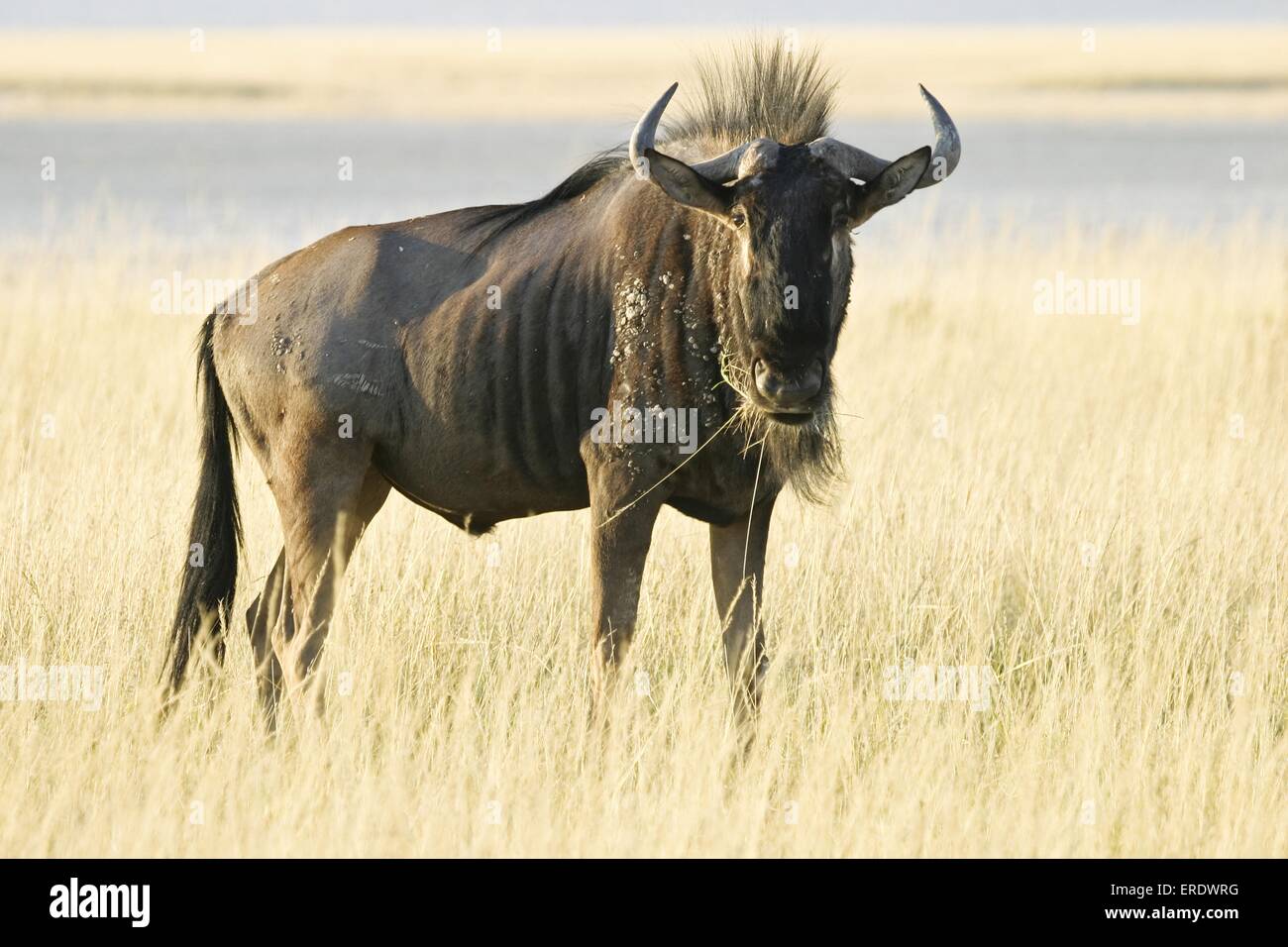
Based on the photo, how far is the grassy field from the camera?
5.19 metres

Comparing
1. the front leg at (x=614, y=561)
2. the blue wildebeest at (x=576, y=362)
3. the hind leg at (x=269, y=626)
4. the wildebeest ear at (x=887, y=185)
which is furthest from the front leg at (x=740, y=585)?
the hind leg at (x=269, y=626)

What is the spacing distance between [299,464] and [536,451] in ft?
2.88

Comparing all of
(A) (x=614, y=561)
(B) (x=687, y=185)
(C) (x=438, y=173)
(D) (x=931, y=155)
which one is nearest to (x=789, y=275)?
(B) (x=687, y=185)

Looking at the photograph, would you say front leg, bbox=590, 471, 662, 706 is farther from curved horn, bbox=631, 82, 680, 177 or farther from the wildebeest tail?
the wildebeest tail

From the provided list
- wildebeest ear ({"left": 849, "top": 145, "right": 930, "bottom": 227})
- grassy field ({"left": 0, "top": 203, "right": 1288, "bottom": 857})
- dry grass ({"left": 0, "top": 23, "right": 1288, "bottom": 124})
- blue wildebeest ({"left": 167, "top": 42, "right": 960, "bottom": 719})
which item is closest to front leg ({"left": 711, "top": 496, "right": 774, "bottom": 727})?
blue wildebeest ({"left": 167, "top": 42, "right": 960, "bottom": 719})

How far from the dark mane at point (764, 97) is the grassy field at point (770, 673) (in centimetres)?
140

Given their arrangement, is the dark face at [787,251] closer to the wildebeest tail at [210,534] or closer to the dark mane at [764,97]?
the dark mane at [764,97]

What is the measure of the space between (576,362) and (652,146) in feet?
2.78

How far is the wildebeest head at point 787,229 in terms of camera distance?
5367 mm

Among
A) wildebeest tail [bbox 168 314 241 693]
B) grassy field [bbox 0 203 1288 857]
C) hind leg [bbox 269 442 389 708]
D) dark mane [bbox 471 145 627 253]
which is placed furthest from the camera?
wildebeest tail [bbox 168 314 241 693]

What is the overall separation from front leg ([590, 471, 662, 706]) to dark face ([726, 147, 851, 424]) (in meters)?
0.60

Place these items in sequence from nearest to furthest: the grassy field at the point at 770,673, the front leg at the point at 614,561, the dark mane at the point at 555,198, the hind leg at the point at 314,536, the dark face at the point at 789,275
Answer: the grassy field at the point at 770,673
the dark face at the point at 789,275
the front leg at the point at 614,561
the hind leg at the point at 314,536
the dark mane at the point at 555,198

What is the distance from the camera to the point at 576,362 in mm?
6043
